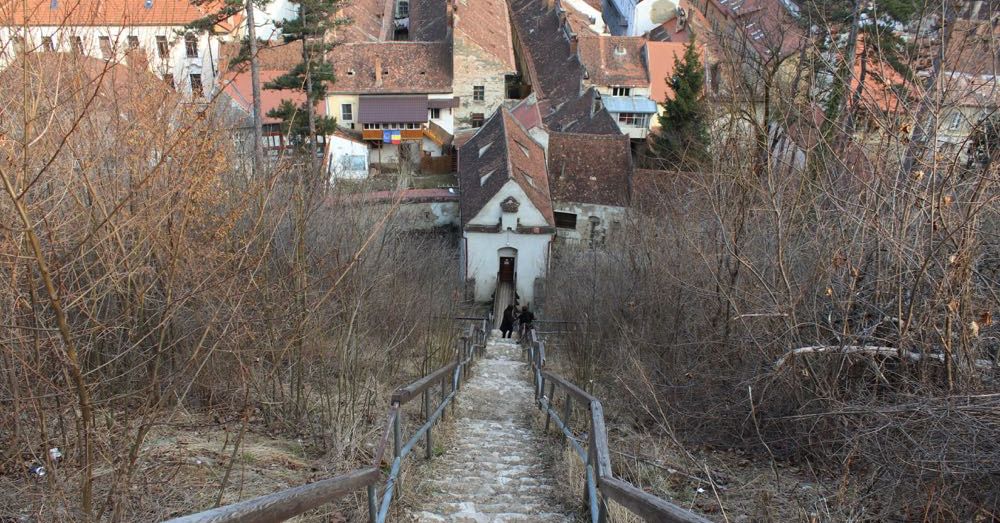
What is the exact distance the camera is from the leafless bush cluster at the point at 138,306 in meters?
3.94

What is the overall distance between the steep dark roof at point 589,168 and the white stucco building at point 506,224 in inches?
66.3

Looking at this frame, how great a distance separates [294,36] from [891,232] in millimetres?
22323

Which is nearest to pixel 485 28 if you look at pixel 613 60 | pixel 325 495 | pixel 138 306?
pixel 613 60

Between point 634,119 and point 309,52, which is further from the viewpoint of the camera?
point 634,119

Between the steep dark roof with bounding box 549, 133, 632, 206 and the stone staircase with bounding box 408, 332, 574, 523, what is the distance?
60.3 feet

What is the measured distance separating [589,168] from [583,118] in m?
8.10

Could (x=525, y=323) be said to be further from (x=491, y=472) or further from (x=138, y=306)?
(x=138, y=306)

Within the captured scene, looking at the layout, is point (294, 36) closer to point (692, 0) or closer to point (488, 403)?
point (488, 403)

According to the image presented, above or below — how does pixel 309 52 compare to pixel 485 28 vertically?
below

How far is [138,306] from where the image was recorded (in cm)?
448

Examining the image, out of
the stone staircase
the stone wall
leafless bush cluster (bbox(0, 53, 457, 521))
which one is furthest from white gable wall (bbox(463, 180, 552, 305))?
the stone wall

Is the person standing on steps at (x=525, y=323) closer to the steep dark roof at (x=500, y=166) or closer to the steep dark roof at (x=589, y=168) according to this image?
the steep dark roof at (x=500, y=166)

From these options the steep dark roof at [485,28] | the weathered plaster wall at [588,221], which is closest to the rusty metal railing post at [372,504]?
the weathered plaster wall at [588,221]

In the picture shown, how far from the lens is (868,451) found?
5273 millimetres
